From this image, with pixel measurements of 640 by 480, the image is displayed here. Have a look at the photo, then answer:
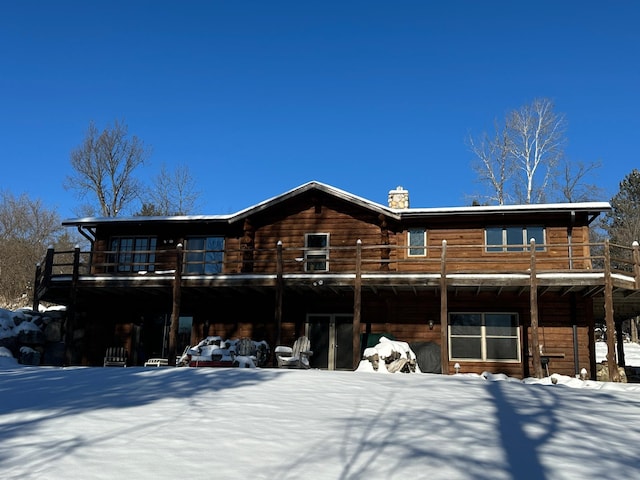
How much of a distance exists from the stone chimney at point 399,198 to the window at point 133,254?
9.27 metres

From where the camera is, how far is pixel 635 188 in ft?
164

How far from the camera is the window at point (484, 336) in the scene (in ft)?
62.1

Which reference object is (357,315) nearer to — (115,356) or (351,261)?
(351,261)

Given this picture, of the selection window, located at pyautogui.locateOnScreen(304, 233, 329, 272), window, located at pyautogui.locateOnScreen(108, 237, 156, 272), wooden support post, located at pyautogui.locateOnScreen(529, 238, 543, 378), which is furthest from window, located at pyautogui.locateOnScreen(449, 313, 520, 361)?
window, located at pyautogui.locateOnScreen(108, 237, 156, 272)

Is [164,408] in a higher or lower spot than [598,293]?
lower

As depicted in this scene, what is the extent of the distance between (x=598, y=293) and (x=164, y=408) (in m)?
15.2

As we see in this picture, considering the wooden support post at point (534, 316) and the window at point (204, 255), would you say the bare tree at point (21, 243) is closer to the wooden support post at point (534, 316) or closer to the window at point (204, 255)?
the window at point (204, 255)

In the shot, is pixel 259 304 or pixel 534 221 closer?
pixel 534 221

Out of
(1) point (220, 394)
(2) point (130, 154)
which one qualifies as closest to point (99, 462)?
(1) point (220, 394)

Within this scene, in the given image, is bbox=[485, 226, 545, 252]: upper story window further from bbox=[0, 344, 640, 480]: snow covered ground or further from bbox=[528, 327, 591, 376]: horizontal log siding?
bbox=[0, 344, 640, 480]: snow covered ground

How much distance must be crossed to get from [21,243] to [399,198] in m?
34.8

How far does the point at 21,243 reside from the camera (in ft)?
146

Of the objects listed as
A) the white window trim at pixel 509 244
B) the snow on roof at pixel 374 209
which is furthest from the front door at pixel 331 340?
the white window trim at pixel 509 244

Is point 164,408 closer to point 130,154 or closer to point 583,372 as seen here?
point 583,372
